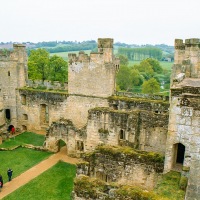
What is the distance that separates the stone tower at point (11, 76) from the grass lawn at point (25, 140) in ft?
7.69

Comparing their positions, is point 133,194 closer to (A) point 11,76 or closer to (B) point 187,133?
(B) point 187,133

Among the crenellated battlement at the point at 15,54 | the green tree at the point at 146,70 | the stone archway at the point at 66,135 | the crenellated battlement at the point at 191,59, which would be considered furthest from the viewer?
the green tree at the point at 146,70

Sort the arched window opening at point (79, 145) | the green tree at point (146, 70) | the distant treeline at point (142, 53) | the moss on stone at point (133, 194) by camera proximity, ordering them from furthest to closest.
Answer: the distant treeline at point (142, 53) < the green tree at point (146, 70) < the arched window opening at point (79, 145) < the moss on stone at point (133, 194)

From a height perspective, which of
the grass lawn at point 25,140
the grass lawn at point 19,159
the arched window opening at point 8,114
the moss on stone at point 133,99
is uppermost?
the moss on stone at point 133,99

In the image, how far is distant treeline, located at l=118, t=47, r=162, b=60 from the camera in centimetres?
15512

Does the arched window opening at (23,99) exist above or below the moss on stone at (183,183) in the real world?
above

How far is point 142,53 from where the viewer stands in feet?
517

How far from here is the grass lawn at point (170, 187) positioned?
12574 millimetres

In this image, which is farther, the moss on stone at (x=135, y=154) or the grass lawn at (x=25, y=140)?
the grass lawn at (x=25, y=140)

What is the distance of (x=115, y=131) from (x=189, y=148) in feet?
30.9

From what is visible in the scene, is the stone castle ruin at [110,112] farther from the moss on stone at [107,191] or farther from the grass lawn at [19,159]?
the moss on stone at [107,191]

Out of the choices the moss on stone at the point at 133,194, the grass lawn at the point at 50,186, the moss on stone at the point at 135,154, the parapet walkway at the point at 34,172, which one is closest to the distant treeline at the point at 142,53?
the parapet walkway at the point at 34,172

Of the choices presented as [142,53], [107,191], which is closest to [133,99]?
[107,191]

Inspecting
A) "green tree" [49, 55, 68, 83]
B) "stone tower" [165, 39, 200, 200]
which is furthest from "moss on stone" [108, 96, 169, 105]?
"green tree" [49, 55, 68, 83]
